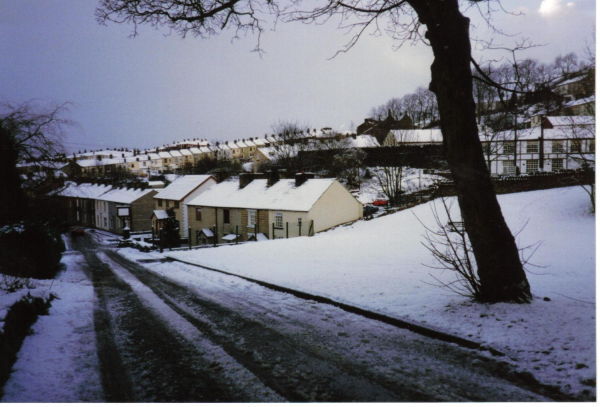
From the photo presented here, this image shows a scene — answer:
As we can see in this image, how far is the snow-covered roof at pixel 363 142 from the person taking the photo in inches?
970

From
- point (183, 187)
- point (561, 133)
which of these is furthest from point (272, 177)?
point (561, 133)

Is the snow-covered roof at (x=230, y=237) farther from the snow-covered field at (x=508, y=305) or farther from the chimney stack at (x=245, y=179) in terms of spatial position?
the snow-covered field at (x=508, y=305)

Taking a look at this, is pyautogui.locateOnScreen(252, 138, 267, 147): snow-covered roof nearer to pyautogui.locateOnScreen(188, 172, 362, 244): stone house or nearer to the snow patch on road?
pyautogui.locateOnScreen(188, 172, 362, 244): stone house

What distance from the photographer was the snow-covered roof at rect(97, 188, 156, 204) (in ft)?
118

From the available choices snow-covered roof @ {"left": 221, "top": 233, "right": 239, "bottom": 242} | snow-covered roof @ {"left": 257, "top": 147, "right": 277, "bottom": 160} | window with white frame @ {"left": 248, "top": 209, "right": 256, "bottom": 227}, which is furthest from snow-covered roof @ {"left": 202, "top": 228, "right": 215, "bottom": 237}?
snow-covered roof @ {"left": 257, "top": 147, "right": 277, "bottom": 160}

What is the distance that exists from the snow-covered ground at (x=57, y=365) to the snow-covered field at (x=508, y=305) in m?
2.88

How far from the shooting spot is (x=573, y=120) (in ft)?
17.1

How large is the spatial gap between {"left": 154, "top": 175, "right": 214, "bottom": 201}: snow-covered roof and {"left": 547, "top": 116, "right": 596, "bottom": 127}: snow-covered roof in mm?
25757

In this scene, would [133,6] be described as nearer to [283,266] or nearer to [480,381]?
[283,266]

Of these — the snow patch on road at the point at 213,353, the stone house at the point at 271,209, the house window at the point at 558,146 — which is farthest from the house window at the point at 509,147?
the snow patch on road at the point at 213,353

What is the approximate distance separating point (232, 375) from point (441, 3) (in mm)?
4231

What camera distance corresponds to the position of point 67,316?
4586 mm

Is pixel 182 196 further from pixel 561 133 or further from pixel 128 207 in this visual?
pixel 561 133

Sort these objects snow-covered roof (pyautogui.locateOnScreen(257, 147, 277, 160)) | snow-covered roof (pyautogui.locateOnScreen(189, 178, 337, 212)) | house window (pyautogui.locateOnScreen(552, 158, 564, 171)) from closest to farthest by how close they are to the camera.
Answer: house window (pyautogui.locateOnScreen(552, 158, 564, 171))
snow-covered roof (pyautogui.locateOnScreen(189, 178, 337, 212))
snow-covered roof (pyautogui.locateOnScreen(257, 147, 277, 160))
